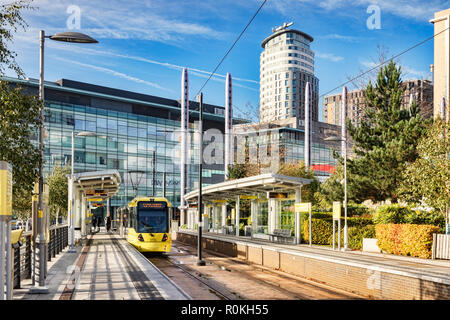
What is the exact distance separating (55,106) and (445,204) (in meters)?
61.8

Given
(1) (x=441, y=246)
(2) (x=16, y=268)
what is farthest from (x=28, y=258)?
(1) (x=441, y=246)

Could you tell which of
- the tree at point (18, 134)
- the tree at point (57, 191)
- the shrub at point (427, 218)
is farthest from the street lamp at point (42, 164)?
the tree at point (57, 191)

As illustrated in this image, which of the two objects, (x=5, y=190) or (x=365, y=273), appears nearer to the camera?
(x=5, y=190)

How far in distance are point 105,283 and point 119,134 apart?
2658 inches

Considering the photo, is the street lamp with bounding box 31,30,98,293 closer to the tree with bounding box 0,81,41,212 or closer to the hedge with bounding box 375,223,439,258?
the tree with bounding box 0,81,41,212

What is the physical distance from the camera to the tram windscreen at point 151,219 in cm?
2719

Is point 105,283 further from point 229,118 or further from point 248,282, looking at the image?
point 229,118

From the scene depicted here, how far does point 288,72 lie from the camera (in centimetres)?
16962

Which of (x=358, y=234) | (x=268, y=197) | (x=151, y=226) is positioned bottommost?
(x=358, y=234)

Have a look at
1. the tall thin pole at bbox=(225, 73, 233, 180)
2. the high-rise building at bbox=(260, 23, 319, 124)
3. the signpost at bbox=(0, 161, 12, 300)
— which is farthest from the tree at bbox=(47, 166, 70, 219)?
the high-rise building at bbox=(260, 23, 319, 124)

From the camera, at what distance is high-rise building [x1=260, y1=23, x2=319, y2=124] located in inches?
6649

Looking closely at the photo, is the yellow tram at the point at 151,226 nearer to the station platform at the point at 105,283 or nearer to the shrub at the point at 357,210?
the station platform at the point at 105,283

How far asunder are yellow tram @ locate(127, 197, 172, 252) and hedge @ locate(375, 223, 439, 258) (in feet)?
37.9

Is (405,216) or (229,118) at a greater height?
(229,118)
